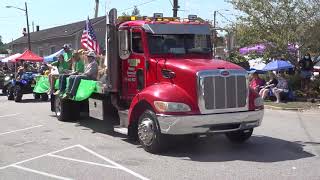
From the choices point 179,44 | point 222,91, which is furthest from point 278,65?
point 222,91

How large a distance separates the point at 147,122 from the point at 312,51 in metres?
15.9

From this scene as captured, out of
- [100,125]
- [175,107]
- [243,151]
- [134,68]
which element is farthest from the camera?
[100,125]

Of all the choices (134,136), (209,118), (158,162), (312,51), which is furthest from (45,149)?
(312,51)

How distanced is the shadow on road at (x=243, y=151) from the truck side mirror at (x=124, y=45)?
2187 millimetres

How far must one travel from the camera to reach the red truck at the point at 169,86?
958 centimetres

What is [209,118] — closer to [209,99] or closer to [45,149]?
[209,99]

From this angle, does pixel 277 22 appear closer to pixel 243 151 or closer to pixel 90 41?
pixel 90 41

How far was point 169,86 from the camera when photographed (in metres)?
10.0

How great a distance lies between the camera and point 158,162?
362 inches

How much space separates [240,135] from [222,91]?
5.36ft

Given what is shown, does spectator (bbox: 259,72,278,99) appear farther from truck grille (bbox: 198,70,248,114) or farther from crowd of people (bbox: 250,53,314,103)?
truck grille (bbox: 198,70,248,114)

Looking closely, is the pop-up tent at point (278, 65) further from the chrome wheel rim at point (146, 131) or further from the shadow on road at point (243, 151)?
the chrome wheel rim at point (146, 131)

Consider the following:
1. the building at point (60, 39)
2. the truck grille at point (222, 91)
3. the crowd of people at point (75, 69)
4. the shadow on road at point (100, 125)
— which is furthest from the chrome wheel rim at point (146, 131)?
the building at point (60, 39)

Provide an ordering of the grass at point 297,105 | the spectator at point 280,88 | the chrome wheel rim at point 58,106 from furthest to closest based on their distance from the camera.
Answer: the spectator at point 280,88 → the grass at point 297,105 → the chrome wheel rim at point 58,106
